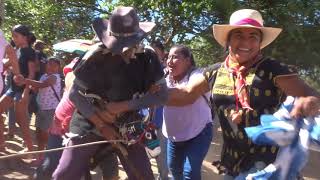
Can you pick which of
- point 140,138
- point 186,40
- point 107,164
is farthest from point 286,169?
point 186,40

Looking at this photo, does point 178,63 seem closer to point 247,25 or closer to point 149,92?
point 149,92

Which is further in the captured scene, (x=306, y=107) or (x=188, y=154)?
(x=188, y=154)

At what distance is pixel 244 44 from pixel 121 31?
0.85 m

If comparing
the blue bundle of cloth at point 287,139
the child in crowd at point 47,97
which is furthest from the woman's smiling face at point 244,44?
the child in crowd at point 47,97

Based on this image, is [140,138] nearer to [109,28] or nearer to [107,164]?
[109,28]

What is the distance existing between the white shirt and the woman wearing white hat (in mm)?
1402

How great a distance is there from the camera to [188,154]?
4953mm

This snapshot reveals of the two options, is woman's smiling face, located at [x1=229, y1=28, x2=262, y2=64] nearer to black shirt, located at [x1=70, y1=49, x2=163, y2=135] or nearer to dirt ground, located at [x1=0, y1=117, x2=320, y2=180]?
black shirt, located at [x1=70, y1=49, x2=163, y2=135]

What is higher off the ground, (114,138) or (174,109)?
(114,138)

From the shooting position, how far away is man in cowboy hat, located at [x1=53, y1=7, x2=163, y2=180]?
3.63 metres

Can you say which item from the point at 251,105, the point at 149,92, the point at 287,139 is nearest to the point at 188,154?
the point at 149,92

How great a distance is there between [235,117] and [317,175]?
5.08 meters

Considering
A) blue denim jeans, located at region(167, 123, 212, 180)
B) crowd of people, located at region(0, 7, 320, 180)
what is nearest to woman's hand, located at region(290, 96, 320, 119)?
crowd of people, located at region(0, 7, 320, 180)

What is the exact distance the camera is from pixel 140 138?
12.6 ft
